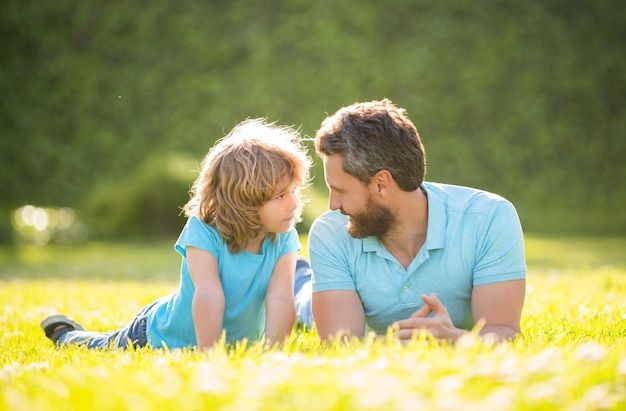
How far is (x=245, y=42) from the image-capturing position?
16.1 m

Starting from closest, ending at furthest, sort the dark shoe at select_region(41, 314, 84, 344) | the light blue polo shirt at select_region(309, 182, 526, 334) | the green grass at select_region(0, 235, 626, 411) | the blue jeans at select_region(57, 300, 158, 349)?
the green grass at select_region(0, 235, 626, 411), the light blue polo shirt at select_region(309, 182, 526, 334), the blue jeans at select_region(57, 300, 158, 349), the dark shoe at select_region(41, 314, 84, 344)

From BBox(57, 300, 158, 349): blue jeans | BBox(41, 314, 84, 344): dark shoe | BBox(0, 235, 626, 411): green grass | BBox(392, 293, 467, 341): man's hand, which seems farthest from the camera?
BBox(41, 314, 84, 344): dark shoe

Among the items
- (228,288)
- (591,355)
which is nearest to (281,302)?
(228,288)

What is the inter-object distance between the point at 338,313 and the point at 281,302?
11.4 inches

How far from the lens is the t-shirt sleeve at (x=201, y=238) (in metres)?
3.49

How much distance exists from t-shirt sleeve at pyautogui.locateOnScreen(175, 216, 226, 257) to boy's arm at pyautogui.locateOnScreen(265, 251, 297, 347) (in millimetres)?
306

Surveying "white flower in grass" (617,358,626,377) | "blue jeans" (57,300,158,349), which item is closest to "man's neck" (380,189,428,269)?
"blue jeans" (57,300,158,349)

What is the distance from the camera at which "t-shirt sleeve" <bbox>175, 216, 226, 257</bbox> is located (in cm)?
349

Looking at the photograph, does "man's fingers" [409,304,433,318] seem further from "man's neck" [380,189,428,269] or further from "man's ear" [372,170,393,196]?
"man's ear" [372,170,393,196]

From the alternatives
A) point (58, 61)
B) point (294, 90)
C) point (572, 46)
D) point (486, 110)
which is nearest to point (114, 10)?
point (58, 61)

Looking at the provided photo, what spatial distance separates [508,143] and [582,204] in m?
1.91

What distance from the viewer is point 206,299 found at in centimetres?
337

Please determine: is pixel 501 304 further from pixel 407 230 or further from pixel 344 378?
pixel 344 378

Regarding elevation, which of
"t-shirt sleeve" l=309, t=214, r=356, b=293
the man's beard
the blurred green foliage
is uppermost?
the blurred green foliage
